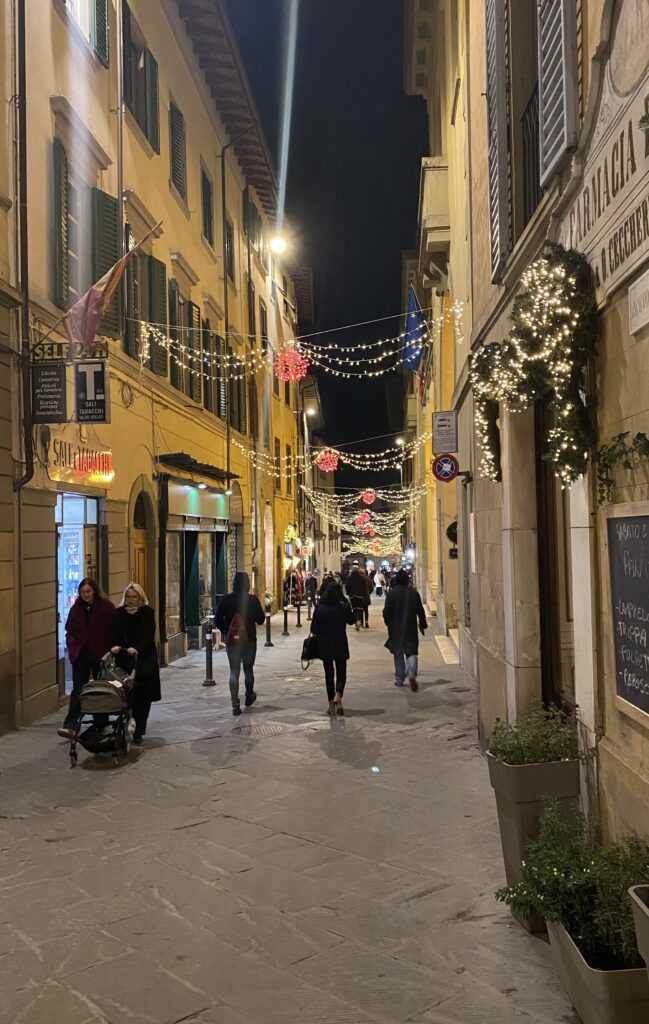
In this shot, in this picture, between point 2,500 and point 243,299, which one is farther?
point 243,299

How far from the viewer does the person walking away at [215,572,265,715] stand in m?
10.8

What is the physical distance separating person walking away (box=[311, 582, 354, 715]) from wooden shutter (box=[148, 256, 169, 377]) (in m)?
7.20

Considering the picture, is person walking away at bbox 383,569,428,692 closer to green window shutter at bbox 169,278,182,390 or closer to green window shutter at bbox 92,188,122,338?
green window shutter at bbox 92,188,122,338

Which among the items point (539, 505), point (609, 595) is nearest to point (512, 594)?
point (539, 505)

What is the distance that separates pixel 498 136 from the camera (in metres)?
7.19

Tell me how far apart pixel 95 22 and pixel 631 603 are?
1329cm

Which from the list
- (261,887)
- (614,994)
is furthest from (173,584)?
(614,994)

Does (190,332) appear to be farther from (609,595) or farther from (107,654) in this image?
(609,595)

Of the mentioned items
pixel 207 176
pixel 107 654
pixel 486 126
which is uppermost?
pixel 207 176

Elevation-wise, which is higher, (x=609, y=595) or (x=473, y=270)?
(x=473, y=270)

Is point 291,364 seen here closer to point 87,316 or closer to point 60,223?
point 60,223

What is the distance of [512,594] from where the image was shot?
6.79 meters

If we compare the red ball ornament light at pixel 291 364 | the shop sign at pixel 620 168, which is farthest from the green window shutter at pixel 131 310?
the shop sign at pixel 620 168

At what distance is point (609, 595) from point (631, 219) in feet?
6.24
